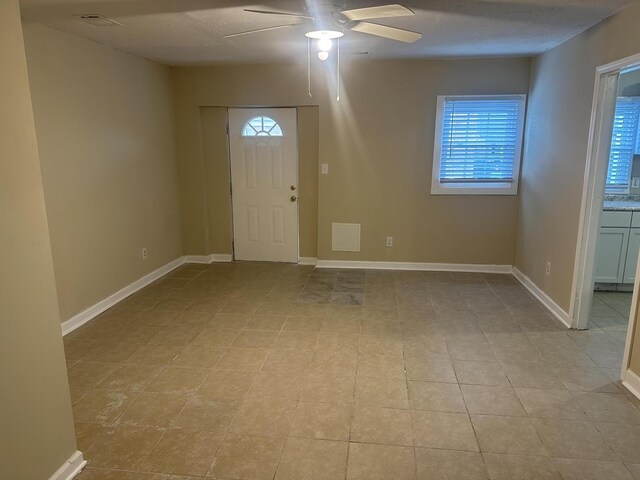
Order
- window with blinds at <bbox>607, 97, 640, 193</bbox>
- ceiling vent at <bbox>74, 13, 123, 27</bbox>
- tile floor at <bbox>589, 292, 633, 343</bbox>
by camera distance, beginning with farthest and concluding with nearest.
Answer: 1. window with blinds at <bbox>607, 97, 640, 193</bbox>
2. tile floor at <bbox>589, 292, 633, 343</bbox>
3. ceiling vent at <bbox>74, 13, 123, 27</bbox>

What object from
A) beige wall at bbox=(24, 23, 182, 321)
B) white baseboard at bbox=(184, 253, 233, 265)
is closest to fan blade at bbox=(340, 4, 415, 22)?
beige wall at bbox=(24, 23, 182, 321)

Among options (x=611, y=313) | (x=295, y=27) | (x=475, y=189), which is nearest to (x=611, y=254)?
(x=611, y=313)

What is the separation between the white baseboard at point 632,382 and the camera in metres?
2.59

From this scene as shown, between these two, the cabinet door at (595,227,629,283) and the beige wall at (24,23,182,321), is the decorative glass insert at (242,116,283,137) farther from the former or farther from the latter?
the cabinet door at (595,227,629,283)

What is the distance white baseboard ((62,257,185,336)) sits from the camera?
353 cm

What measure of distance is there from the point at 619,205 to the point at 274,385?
149 inches

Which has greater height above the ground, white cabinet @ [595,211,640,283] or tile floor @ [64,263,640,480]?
white cabinet @ [595,211,640,283]

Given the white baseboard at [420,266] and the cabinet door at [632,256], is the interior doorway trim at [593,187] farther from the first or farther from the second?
the white baseboard at [420,266]

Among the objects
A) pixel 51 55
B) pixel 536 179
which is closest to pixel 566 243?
pixel 536 179

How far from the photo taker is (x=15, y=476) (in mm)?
1662

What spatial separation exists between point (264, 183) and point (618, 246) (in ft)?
12.8

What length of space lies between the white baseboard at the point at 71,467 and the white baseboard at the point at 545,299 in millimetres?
3560

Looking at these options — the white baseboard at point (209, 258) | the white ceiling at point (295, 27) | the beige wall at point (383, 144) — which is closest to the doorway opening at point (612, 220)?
the white ceiling at point (295, 27)

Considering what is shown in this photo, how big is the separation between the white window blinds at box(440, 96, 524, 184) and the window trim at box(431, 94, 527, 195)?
2 cm
